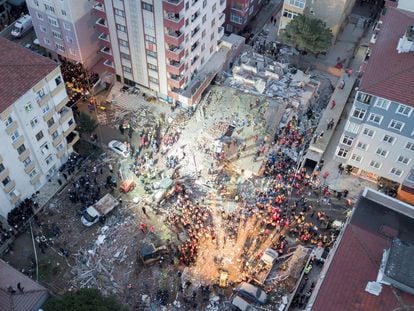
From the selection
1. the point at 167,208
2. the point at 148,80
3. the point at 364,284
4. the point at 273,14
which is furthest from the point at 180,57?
the point at 364,284

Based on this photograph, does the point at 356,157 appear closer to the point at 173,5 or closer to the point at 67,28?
the point at 173,5

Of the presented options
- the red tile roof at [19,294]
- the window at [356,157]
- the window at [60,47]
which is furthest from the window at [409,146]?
the window at [60,47]

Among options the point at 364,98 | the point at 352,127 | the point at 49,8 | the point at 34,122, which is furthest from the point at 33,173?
the point at 364,98

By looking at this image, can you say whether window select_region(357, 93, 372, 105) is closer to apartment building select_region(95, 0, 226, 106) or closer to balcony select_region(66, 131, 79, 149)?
apartment building select_region(95, 0, 226, 106)

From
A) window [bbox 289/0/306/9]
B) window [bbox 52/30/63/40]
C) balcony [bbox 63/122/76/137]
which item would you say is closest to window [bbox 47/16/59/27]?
window [bbox 52/30/63/40]

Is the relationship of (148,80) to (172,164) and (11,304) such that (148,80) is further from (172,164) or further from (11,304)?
(11,304)
